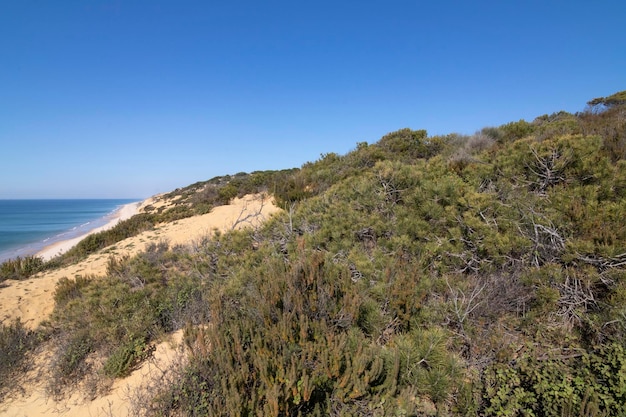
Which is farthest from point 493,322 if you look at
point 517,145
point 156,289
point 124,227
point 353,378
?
point 124,227

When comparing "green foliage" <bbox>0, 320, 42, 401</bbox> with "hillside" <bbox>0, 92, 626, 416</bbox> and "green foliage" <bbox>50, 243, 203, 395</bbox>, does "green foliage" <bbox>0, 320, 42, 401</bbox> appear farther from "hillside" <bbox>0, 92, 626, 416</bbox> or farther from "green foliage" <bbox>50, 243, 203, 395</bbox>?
"green foliage" <bbox>50, 243, 203, 395</bbox>

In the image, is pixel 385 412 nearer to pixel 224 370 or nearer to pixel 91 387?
pixel 224 370

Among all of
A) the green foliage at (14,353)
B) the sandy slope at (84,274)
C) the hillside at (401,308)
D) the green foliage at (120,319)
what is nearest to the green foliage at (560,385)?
the hillside at (401,308)

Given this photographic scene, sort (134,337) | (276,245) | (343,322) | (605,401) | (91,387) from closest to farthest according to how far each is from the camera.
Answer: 1. (605,401)
2. (343,322)
3. (91,387)
4. (134,337)
5. (276,245)

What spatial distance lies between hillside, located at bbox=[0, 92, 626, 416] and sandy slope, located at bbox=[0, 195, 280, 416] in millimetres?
190

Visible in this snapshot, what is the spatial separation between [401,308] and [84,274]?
9.01 meters

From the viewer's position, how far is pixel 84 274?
788 centimetres

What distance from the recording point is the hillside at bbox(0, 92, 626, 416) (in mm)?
2205

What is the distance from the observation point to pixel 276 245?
16.4 feet

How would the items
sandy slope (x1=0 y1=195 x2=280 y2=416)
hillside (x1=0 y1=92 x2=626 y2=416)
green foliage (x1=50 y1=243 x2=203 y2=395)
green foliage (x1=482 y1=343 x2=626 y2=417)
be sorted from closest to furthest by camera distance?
green foliage (x1=482 y1=343 x2=626 y2=417)
hillside (x1=0 y1=92 x2=626 y2=416)
sandy slope (x1=0 y1=195 x2=280 y2=416)
green foliage (x1=50 y1=243 x2=203 y2=395)

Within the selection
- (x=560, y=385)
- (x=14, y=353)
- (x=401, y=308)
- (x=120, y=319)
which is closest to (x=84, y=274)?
(x=14, y=353)

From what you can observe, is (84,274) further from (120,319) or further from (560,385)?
(560,385)

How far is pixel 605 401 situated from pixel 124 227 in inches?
679

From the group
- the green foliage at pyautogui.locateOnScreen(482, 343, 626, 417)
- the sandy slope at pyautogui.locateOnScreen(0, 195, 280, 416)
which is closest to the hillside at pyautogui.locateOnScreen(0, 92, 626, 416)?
the green foliage at pyautogui.locateOnScreen(482, 343, 626, 417)
